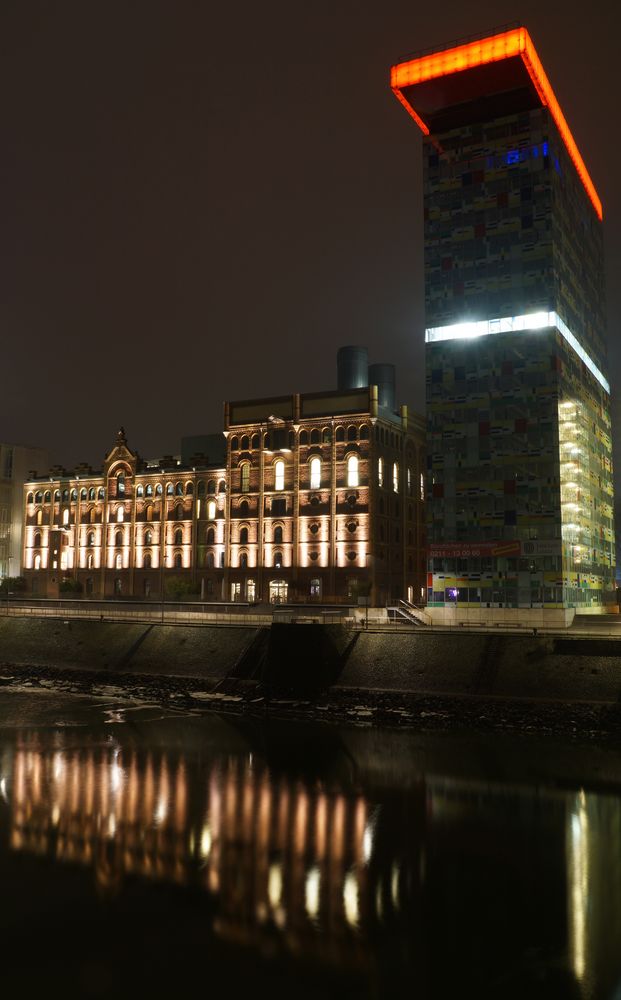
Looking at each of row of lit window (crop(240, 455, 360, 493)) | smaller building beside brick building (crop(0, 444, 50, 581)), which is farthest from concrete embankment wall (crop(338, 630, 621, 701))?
smaller building beside brick building (crop(0, 444, 50, 581))

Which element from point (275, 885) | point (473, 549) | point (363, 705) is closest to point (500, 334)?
A: point (473, 549)

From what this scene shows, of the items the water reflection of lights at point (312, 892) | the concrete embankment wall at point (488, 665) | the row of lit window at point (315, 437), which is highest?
the row of lit window at point (315, 437)

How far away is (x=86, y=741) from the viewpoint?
122 ft

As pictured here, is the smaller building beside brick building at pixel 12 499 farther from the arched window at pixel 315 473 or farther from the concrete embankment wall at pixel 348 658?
the concrete embankment wall at pixel 348 658

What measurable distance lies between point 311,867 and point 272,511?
64827mm

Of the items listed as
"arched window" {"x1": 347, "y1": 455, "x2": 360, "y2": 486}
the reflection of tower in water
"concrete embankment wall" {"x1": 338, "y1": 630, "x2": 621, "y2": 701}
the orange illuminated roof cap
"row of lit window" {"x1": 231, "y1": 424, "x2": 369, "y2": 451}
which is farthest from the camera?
"row of lit window" {"x1": 231, "y1": 424, "x2": 369, "y2": 451}

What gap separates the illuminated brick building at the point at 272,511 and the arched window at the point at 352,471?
101mm

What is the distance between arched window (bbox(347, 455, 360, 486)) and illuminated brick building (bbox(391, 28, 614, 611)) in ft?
51.2

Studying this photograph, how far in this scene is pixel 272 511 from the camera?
281 ft

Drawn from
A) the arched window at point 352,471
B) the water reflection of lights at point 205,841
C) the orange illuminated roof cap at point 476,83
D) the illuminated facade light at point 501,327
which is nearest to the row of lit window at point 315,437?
the arched window at point 352,471

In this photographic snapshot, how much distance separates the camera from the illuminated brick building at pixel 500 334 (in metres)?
62.3

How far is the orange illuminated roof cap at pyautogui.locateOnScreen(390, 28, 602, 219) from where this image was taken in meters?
64.6

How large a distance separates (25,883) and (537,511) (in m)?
49.5

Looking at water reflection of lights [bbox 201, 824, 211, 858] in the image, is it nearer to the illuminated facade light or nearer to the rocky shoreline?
the rocky shoreline
